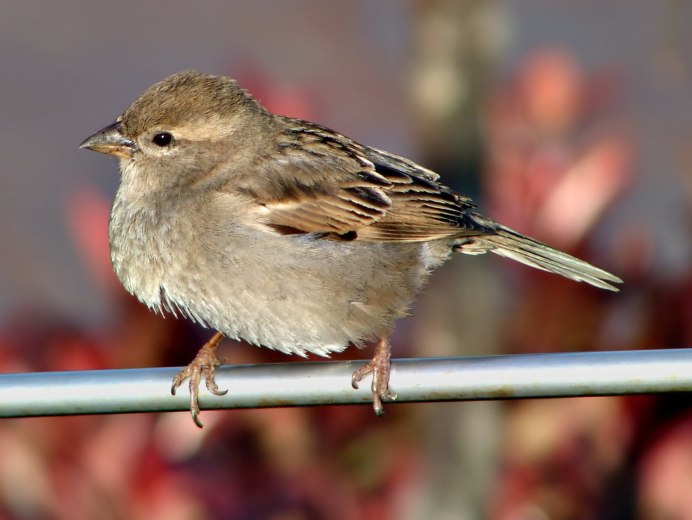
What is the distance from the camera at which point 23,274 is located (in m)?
7.37

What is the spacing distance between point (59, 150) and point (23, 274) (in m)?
1.98

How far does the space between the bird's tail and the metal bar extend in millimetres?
1227

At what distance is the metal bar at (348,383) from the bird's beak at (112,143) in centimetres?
136

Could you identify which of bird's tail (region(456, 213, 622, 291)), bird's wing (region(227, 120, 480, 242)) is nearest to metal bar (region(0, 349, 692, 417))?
bird's wing (region(227, 120, 480, 242))

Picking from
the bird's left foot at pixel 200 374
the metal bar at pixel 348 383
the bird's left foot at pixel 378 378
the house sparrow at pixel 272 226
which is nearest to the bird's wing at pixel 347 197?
the house sparrow at pixel 272 226

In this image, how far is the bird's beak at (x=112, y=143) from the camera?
3.93 metres

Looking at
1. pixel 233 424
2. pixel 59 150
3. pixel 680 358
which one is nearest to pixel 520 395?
pixel 680 358

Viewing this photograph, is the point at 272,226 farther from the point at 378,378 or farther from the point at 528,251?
the point at 378,378

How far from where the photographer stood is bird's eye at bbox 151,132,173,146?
3.99 meters

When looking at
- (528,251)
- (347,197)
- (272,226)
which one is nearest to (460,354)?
(528,251)

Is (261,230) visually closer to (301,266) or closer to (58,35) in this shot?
(301,266)

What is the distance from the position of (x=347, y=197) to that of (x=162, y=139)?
59 centimetres

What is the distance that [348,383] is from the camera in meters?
2.69

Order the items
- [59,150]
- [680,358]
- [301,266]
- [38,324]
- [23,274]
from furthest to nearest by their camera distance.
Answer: [59,150] → [23,274] → [38,324] → [301,266] → [680,358]
